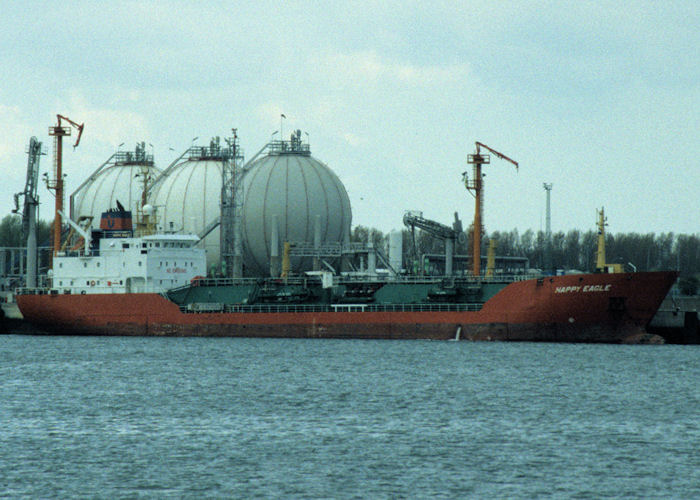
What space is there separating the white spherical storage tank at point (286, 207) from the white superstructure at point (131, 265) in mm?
9788

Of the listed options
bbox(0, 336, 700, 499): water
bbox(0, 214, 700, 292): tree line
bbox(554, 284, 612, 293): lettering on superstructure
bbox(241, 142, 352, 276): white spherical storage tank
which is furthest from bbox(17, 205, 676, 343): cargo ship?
bbox(0, 214, 700, 292): tree line

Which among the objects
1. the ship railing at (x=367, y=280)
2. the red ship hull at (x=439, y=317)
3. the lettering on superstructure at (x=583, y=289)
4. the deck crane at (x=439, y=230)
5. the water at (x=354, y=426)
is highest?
the deck crane at (x=439, y=230)

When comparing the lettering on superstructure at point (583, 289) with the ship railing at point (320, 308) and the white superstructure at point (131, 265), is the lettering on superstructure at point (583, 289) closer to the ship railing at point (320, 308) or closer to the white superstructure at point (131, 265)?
the ship railing at point (320, 308)

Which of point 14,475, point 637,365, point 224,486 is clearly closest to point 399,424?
point 224,486

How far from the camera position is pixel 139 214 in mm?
76188

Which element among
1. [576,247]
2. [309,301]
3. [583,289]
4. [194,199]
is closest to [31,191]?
[194,199]

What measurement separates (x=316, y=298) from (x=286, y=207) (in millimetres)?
17653

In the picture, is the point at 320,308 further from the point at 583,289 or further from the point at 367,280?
the point at 583,289

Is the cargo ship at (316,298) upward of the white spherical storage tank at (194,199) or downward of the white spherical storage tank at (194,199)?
downward

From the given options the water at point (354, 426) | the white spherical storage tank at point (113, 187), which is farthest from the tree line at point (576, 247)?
the water at point (354, 426)

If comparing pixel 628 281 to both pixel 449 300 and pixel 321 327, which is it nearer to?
pixel 449 300

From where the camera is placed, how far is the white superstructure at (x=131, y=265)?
70.6 m

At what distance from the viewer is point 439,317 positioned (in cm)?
6181

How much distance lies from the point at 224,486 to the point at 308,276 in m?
45.9
